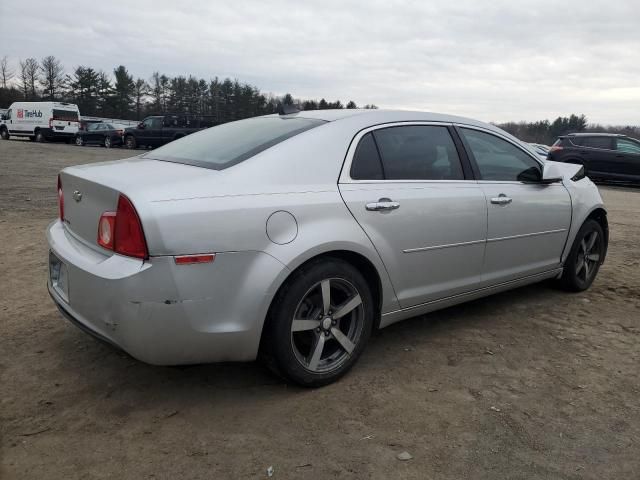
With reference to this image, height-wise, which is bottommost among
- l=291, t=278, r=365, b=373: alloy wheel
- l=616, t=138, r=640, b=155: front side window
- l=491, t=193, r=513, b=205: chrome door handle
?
l=291, t=278, r=365, b=373: alloy wheel

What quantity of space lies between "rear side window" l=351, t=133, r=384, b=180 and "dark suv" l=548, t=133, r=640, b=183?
14.9 meters

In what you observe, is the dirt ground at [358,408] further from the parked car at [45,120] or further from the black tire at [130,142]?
the parked car at [45,120]

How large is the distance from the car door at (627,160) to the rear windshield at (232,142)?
51.0ft

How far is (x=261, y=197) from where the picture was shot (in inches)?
103

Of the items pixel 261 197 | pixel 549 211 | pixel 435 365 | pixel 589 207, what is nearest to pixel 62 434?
pixel 261 197

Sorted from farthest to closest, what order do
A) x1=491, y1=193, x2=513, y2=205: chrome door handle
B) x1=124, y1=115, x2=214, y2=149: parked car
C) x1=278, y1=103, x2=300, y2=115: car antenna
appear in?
x1=124, y1=115, x2=214, y2=149: parked car
x1=278, y1=103, x2=300, y2=115: car antenna
x1=491, y1=193, x2=513, y2=205: chrome door handle

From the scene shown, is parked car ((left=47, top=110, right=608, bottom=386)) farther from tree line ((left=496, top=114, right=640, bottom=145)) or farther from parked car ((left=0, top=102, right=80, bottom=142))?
tree line ((left=496, top=114, right=640, bottom=145))

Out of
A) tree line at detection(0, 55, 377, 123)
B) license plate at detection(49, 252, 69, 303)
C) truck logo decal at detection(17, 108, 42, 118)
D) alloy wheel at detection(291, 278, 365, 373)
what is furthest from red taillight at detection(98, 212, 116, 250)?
tree line at detection(0, 55, 377, 123)

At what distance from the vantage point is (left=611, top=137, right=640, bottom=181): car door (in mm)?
16109

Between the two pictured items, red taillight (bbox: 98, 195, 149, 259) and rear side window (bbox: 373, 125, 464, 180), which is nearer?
red taillight (bbox: 98, 195, 149, 259)

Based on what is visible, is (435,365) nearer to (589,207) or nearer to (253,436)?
(253,436)

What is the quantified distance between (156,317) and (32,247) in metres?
3.95

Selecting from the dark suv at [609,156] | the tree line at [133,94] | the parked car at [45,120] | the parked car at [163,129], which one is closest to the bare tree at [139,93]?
the tree line at [133,94]

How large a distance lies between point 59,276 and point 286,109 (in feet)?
A: 6.09
